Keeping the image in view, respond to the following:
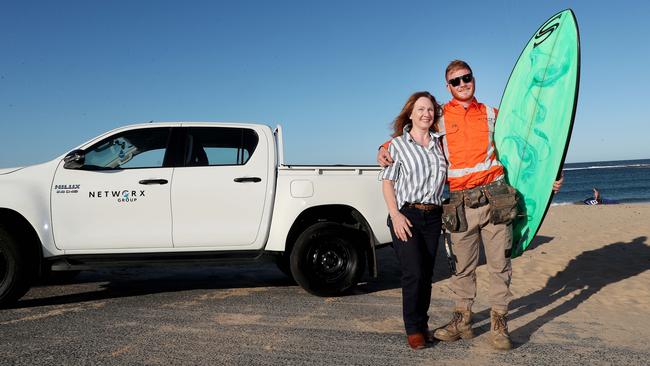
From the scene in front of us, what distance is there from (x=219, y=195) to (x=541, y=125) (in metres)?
3.13

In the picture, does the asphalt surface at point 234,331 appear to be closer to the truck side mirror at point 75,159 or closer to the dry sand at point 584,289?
the dry sand at point 584,289

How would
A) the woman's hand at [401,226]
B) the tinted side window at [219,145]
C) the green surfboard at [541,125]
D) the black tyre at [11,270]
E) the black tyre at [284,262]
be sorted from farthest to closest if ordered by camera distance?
the black tyre at [284,262], the tinted side window at [219,145], the black tyre at [11,270], the green surfboard at [541,125], the woman's hand at [401,226]

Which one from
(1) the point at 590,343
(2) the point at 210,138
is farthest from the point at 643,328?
(2) the point at 210,138

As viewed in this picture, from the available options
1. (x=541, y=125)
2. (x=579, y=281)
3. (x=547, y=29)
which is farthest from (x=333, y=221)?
(x=579, y=281)

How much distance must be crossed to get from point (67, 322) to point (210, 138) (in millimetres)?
2279

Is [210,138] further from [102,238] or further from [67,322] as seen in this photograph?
[67,322]

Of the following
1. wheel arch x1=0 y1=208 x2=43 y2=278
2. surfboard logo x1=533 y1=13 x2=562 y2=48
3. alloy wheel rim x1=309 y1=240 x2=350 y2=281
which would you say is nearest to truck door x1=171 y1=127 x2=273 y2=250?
alloy wheel rim x1=309 y1=240 x2=350 y2=281

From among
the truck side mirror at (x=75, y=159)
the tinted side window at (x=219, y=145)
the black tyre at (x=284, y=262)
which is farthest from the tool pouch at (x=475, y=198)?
the truck side mirror at (x=75, y=159)

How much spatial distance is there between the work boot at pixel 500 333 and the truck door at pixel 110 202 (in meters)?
3.20

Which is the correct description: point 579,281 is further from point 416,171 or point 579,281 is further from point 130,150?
point 130,150

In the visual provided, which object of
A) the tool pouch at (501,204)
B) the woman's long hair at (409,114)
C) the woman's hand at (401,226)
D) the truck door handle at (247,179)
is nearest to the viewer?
the woman's hand at (401,226)

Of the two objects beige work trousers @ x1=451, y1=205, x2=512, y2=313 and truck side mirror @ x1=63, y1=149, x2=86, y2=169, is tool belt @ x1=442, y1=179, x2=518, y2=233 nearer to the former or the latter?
beige work trousers @ x1=451, y1=205, x2=512, y2=313

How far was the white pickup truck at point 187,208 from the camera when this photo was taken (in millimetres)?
4945

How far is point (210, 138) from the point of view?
5531mm
